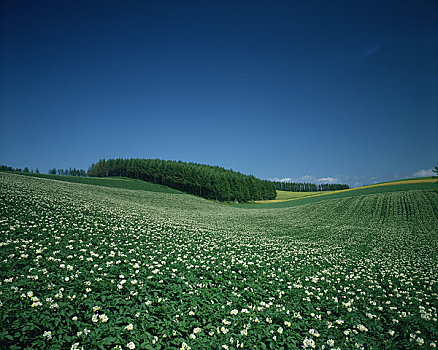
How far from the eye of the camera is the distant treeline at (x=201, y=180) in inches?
3371

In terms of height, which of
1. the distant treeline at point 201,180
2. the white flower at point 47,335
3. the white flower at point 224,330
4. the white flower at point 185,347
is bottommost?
the white flower at point 224,330

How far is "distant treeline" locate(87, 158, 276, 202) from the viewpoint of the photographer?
8562cm

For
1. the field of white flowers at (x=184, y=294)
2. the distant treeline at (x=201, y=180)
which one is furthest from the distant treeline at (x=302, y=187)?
the field of white flowers at (x=184, y=294)

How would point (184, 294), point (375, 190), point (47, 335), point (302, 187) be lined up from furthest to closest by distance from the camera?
point (302, 187) < point (375, 190) < point (184, 294) < point (47, 335)

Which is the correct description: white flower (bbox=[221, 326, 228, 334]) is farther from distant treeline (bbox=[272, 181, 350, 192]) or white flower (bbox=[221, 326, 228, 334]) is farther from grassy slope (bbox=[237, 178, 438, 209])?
distant treeline (bbox=[272, 181, 350, 192])

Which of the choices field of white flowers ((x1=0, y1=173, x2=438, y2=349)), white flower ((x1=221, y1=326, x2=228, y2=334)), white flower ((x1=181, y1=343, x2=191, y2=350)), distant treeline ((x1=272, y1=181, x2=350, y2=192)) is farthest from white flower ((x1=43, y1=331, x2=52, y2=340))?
distant treeline ((x1=272, y1=181, x2=350, y2=192))

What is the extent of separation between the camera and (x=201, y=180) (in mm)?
85750

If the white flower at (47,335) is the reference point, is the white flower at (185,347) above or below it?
below

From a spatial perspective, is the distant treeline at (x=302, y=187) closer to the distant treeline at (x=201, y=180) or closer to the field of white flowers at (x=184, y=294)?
the distant treeline at (x=201, y=180)

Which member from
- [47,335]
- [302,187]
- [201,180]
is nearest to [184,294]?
[47,335]

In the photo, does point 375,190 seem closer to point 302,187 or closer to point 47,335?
point 47,335

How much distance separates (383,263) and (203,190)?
3006 inches

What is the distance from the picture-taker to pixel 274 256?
11938 mm

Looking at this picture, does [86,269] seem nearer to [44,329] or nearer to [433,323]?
[44,329]
